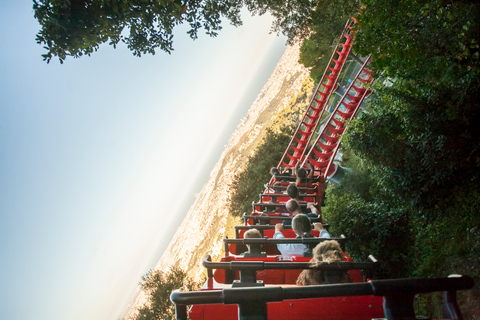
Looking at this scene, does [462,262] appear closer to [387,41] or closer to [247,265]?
[387,41]

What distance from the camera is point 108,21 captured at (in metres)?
6.83

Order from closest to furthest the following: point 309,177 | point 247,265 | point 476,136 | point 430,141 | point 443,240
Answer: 1. point 247,265
2. point 476,136
3. point 430,141
4. point 443,240
5. point 309,177

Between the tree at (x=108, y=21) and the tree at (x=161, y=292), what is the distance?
10.1 m

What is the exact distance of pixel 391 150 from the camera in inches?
209

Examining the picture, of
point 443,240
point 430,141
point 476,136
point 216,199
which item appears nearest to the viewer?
point 476,136

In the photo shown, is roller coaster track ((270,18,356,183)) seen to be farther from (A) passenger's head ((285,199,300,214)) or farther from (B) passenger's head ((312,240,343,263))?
(B) passenger's head ((312,240,343,263))

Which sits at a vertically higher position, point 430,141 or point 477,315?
point 430,141

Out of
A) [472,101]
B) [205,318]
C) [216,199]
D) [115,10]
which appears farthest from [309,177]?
[216,199]

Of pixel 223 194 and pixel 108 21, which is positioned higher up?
pixel 223 194

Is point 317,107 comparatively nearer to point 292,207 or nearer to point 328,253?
point 292,207

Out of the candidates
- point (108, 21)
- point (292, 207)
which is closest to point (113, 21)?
point (108, 21)

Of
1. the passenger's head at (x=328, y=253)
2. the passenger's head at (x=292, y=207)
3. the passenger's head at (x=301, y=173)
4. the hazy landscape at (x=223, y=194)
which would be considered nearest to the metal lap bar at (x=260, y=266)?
the passenger's head at (x=328, y=253)

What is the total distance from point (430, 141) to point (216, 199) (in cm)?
4056

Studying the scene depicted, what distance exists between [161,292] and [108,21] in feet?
38.2
